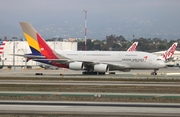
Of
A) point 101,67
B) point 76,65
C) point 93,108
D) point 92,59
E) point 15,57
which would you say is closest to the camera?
point 93,108

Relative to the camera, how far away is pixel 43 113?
68.6 feet

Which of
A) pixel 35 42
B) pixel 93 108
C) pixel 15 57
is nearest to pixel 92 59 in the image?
pixel 35 42

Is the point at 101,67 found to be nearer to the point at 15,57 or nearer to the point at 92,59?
the point at 92,59

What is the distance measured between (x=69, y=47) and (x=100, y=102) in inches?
4043

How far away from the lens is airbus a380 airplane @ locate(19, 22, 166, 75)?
6109 cm

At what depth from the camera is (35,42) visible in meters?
61.4

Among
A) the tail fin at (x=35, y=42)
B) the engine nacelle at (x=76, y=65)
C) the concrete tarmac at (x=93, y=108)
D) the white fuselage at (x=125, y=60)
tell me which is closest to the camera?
the concrete tarmac at (x=93, y=108)

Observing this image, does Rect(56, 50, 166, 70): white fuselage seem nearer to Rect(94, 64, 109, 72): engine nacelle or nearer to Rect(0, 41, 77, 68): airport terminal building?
Rect(94, 64, 109, 72): engine nacelle

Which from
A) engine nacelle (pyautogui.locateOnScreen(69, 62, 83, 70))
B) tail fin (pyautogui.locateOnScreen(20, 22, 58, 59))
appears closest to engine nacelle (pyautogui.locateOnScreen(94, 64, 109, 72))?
engine nacelle (pyautogui.locateOnScreen(69, 62, 83, 70))

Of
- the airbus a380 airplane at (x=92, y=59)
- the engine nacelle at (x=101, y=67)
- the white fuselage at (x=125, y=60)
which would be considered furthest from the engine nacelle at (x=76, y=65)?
the engine nacelle at (x=101, y=67)

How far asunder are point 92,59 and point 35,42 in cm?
902

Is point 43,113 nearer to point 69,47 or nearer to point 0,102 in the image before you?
point 0,102

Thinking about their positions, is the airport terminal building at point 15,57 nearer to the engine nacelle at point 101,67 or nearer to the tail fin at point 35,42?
the tail fin at point 35,42

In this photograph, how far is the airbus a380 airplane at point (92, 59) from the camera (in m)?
61.1
